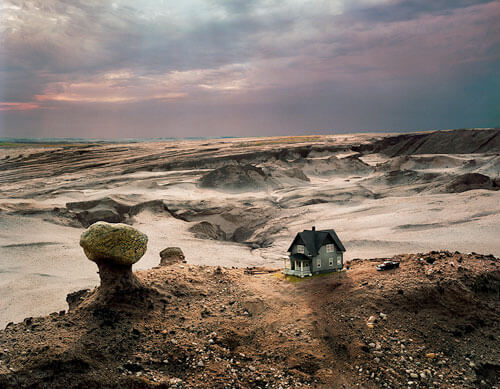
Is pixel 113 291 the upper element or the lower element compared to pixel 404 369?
upper

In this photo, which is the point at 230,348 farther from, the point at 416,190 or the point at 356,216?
the point at 416,190

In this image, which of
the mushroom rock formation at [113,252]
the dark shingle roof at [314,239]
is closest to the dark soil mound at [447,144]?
the dark shingle roof at [314,239]

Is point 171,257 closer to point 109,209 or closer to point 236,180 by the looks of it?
point 109,209

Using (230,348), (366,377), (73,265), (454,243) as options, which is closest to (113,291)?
(230,348)

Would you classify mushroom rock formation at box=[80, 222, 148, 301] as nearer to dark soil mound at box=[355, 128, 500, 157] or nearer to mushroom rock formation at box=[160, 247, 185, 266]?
mushroom rock formation at box=[160, 247, 185, 266]

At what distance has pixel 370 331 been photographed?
326 inches

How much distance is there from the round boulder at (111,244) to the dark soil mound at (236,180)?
99.8 feet

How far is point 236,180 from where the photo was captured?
4041cm

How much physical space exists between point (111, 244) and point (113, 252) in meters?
0.16

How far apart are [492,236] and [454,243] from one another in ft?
5.73

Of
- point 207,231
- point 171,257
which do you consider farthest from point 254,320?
point 207,231

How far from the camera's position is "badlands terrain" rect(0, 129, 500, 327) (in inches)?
653

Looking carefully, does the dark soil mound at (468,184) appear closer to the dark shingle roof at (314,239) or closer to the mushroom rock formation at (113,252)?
the dark shingle roof at (314,239)

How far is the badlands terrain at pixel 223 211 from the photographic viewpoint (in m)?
16.6
